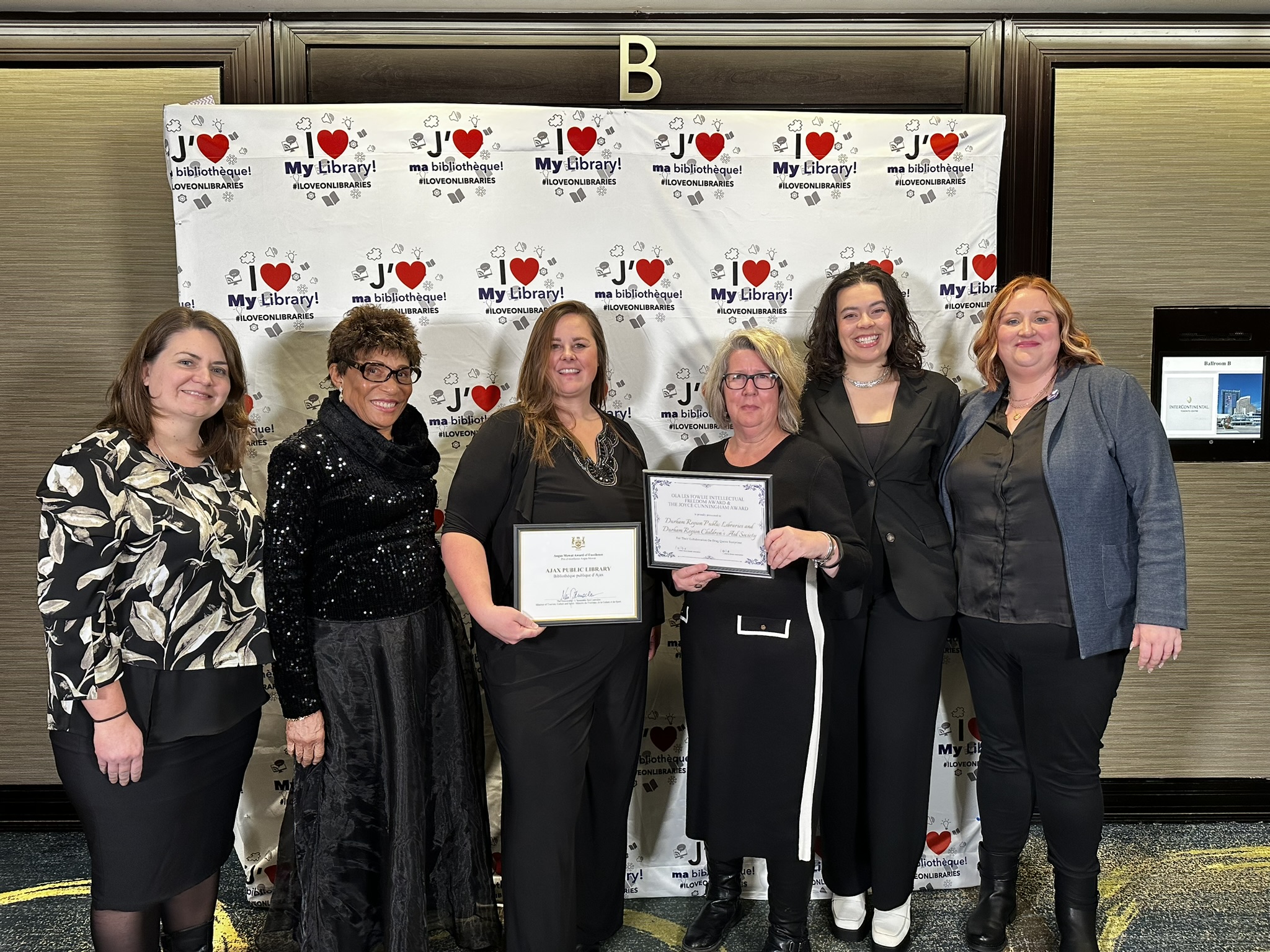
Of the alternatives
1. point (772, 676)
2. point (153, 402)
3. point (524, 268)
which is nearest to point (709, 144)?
point (524, 268)

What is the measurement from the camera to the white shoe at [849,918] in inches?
95.6

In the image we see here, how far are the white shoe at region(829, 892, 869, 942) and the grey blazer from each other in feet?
3.37

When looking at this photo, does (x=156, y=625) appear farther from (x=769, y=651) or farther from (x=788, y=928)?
(x=788, y=928)

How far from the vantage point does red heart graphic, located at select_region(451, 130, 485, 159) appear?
2.64 meters

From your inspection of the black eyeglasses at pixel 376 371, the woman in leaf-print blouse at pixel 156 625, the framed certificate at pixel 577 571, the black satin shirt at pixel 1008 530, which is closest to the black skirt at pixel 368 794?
the woman in leaf-print blouse at pixel 156 625

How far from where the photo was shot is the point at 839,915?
2443mm

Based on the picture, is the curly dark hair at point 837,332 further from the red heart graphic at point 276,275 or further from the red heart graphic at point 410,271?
the red heart graphic at point 276,275

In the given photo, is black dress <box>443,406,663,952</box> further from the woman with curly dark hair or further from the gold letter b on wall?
the gold letter b on wall

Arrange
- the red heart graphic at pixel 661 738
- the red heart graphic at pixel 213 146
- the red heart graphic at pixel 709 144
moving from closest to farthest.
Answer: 1. the red heart graphic at pixel 213 146
2. the red heart graphic at pixel 709 144
3. the red heart graphic at pixel 661 738

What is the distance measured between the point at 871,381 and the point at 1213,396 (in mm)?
1614

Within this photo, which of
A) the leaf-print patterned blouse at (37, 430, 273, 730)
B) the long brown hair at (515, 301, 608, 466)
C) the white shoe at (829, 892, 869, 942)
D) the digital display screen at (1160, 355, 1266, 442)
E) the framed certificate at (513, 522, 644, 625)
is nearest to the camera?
the leaf-print patterned blouse at (37, 430, 273, 730)

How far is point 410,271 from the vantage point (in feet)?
8.71

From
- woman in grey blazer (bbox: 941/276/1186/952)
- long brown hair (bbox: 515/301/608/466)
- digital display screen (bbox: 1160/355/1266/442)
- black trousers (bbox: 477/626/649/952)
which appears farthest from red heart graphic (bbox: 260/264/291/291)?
digital display screen (bbox: 1160/355/1266/442)

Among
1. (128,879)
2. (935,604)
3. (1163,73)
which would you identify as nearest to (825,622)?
(935,604)
